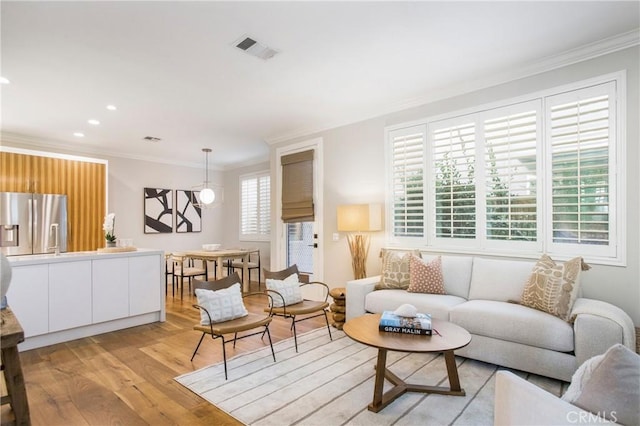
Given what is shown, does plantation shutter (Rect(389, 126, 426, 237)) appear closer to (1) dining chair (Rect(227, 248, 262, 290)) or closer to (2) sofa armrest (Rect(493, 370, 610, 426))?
(2) sofa armrest (Rect(493, 370, 610, 426))

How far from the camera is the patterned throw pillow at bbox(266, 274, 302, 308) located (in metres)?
3.64

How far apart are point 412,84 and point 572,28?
1462 mm

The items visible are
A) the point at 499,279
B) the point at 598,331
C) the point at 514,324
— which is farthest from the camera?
the point at 499,279

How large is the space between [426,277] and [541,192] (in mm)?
1402

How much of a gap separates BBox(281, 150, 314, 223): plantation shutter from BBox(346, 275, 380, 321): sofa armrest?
5.70 feet

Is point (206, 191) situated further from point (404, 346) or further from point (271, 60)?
point (404, 346)

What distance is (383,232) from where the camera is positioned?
4.53 metres

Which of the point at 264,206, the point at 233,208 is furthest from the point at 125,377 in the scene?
the point at 233,208

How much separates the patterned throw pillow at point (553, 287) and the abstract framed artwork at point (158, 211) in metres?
6.84

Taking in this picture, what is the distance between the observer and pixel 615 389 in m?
1.06

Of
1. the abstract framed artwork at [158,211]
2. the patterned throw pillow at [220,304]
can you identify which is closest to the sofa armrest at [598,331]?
the patterned throw pillow at [220,304]

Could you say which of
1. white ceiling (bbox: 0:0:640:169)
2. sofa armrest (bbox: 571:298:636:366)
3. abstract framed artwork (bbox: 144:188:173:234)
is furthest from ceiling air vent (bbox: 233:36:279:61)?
abstract framed artwork (bbox: 144:188:173:234)

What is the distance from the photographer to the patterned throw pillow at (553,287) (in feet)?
8.87

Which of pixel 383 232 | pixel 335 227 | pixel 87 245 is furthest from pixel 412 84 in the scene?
pixel 87 245
